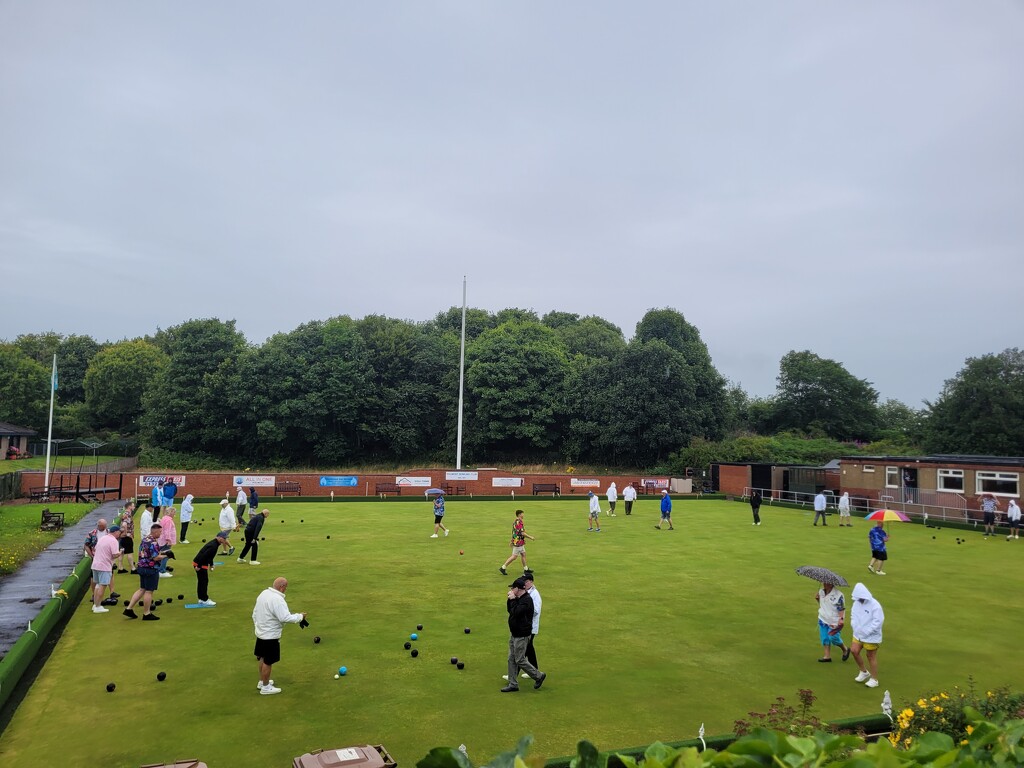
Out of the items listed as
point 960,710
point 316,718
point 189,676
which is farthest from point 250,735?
point 960,710

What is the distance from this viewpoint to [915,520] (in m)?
32.4

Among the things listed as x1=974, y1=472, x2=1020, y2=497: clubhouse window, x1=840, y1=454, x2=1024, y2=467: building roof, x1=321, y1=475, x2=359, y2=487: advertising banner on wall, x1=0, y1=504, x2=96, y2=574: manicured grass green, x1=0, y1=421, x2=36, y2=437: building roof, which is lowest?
x1=0, y1=504, x2=96, y2=574: manicured grass green

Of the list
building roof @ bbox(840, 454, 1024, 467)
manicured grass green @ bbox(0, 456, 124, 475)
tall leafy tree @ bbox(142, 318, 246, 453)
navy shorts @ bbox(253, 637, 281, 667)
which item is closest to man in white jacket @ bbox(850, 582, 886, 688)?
navy shorts @ bbox(253, 637, 281, 667)

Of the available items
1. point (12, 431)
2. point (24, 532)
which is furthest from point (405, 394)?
point (24, 532)

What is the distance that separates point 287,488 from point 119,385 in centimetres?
4108

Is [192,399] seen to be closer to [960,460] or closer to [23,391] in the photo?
[23,391]

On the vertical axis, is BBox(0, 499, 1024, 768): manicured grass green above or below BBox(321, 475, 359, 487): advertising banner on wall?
below

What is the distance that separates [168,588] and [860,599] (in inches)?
567

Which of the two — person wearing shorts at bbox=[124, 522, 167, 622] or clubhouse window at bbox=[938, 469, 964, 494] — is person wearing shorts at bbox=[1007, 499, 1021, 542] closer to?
clubhouse window at bbox=[938, 469, 964, 494]

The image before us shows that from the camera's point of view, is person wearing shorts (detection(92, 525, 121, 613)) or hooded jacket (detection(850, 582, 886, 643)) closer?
hooded jacket (detection(850, 582, 886, 643))

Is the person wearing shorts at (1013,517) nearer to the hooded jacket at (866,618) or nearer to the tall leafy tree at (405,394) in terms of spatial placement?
the hooded jacket at (866,618)

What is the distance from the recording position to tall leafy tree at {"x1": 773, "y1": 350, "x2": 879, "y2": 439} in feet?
236

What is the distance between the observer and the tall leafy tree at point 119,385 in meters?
72.0

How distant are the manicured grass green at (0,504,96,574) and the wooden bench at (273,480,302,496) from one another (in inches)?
391
